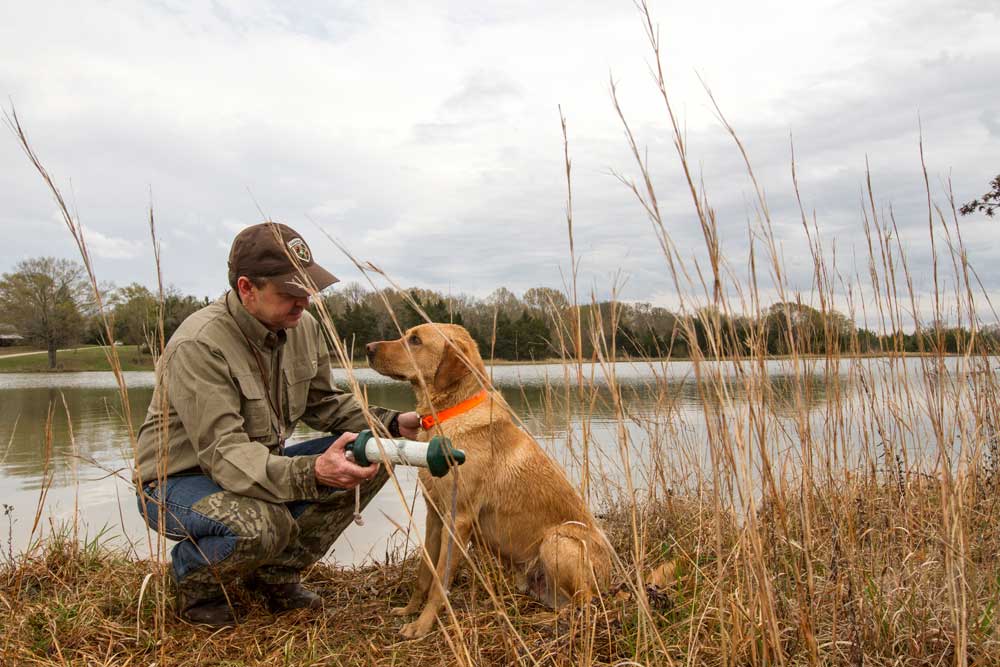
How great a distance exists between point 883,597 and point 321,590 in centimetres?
269

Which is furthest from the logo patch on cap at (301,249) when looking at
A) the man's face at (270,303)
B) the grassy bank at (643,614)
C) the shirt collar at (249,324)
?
the grassy bank at (643,614)

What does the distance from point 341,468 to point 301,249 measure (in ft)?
3.64

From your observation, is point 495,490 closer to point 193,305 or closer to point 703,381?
point 703,381

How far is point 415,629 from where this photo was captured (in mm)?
2834

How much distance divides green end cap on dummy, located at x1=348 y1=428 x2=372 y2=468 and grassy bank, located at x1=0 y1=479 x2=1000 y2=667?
62 cm

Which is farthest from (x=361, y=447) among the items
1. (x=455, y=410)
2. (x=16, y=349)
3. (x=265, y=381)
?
(x=16, y=349)

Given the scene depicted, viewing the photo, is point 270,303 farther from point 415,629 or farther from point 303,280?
point 415,629

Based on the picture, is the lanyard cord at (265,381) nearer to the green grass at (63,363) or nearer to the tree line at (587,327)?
the tree line at (587,327)

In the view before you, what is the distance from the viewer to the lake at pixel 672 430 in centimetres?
204

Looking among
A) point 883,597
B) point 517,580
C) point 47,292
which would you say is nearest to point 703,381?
point 883,597

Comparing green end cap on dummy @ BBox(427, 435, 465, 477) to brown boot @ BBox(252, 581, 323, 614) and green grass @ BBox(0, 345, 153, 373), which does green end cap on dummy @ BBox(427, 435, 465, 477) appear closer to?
brown boot @ BBox(252, 581, 323, 614)

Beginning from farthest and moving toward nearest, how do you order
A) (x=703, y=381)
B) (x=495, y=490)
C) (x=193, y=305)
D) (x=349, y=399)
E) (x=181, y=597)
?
(x=193, y=305) → (x=349, y=399) → (x=495, y=490) → (x=181, y=597) → (x=703, y=381)

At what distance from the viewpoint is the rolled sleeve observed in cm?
270

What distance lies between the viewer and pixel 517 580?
324 cm
